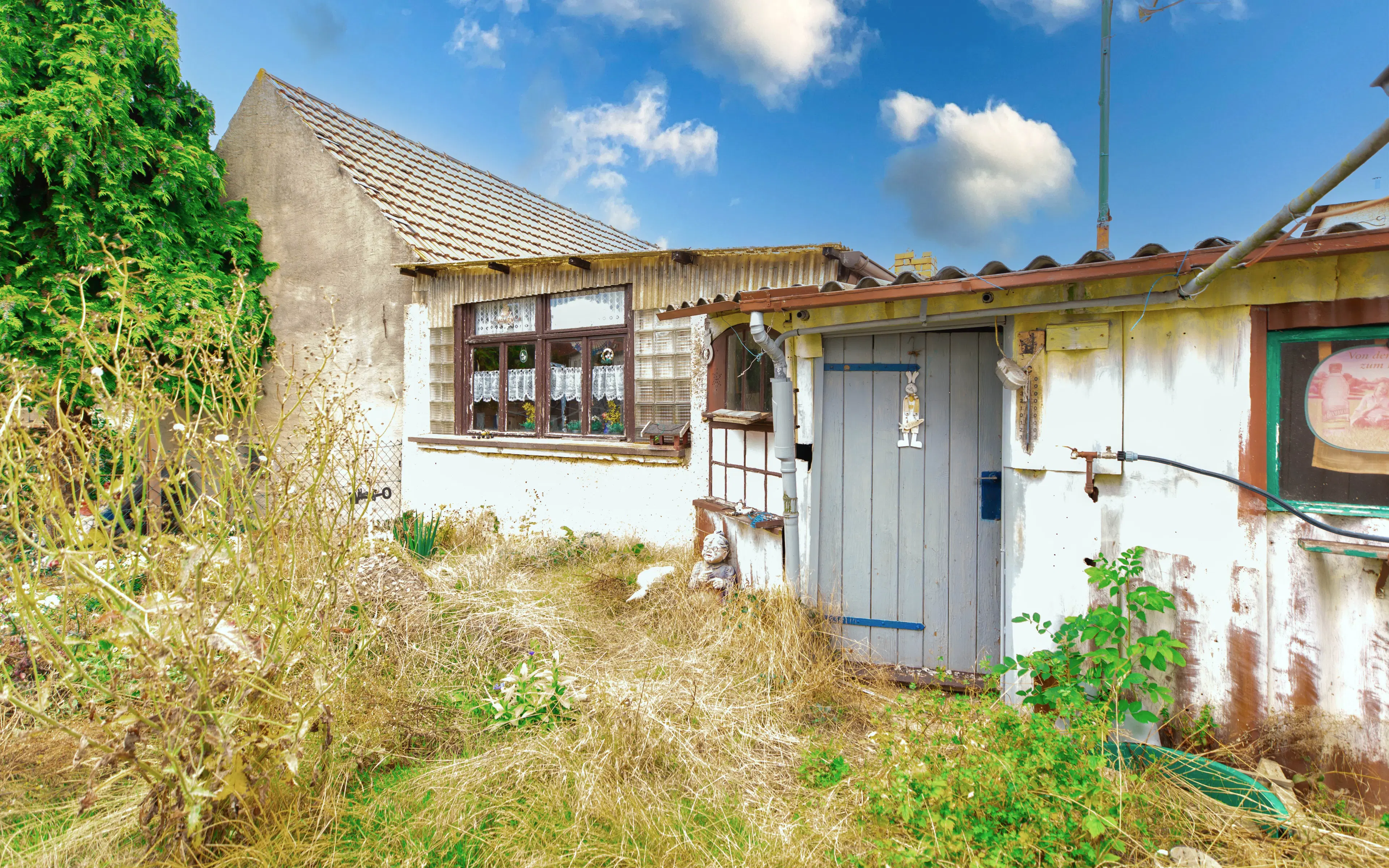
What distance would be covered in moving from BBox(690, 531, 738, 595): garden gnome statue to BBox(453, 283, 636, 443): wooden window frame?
7.08 feet

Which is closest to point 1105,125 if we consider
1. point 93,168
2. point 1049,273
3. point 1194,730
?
point 1049,273

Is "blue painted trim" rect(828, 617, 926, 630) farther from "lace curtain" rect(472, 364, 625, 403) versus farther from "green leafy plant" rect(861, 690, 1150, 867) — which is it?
"lace curtain" rect(472, 364, 625, 403)

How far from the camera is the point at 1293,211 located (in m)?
2.09

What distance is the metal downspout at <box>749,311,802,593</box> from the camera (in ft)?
14.9

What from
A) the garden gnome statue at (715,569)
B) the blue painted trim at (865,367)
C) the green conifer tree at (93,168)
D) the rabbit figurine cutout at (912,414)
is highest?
the green conifer tree at (93,168)


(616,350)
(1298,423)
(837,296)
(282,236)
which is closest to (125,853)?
(837,296)

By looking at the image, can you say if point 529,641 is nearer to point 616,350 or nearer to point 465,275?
point 616,350

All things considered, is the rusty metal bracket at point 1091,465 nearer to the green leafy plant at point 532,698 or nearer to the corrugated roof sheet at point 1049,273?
the corrugated roof sheet at point 1049,273

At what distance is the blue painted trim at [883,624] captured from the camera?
4.47 metres

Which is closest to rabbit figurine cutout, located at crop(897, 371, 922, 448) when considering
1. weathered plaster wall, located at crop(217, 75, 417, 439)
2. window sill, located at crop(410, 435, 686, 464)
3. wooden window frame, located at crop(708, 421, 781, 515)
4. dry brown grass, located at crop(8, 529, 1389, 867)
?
wooden window frame, located at crop(708, 421, 781, 515)

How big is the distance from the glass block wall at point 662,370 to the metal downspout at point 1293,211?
4.62m

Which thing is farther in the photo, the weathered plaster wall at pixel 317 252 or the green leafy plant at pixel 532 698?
the weathered plaster wall at pixel 317 252

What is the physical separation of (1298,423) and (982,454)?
1519 millimetres

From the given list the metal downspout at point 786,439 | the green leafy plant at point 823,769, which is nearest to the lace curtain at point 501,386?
the metal downspout at point 786,439
